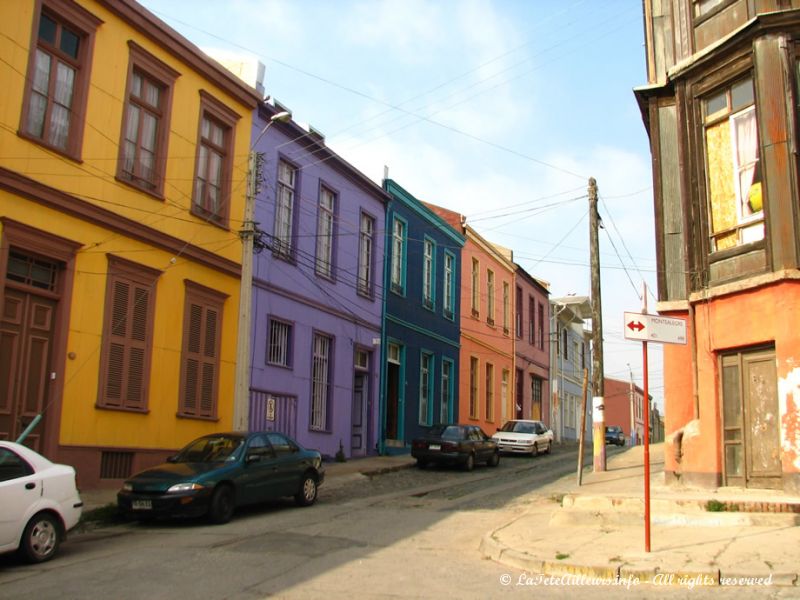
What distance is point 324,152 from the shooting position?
2220cm

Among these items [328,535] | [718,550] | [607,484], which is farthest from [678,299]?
[328,535]

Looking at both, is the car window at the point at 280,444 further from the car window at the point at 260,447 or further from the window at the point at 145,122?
the window at the point at 145,122

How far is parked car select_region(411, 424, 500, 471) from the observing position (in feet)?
71.6

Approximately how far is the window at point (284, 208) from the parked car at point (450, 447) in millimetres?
6615

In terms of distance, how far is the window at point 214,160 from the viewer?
17816 mm

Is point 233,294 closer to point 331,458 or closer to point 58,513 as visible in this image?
point 331,458

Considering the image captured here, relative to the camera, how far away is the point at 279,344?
66.1 feet

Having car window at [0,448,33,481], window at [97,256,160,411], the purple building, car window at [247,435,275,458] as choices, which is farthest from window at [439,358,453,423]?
car window at [0,448,33,481]

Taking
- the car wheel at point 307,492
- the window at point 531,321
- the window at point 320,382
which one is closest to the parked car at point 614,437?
the window at point 531,321

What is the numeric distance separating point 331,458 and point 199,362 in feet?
19.8

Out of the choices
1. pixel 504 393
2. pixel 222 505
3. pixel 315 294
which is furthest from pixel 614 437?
pixel 222 505

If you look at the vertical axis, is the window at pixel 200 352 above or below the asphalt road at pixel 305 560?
above

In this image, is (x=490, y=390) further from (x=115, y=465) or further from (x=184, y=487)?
(x=184, y=487)

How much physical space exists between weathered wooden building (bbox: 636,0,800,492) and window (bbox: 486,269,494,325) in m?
19.4
